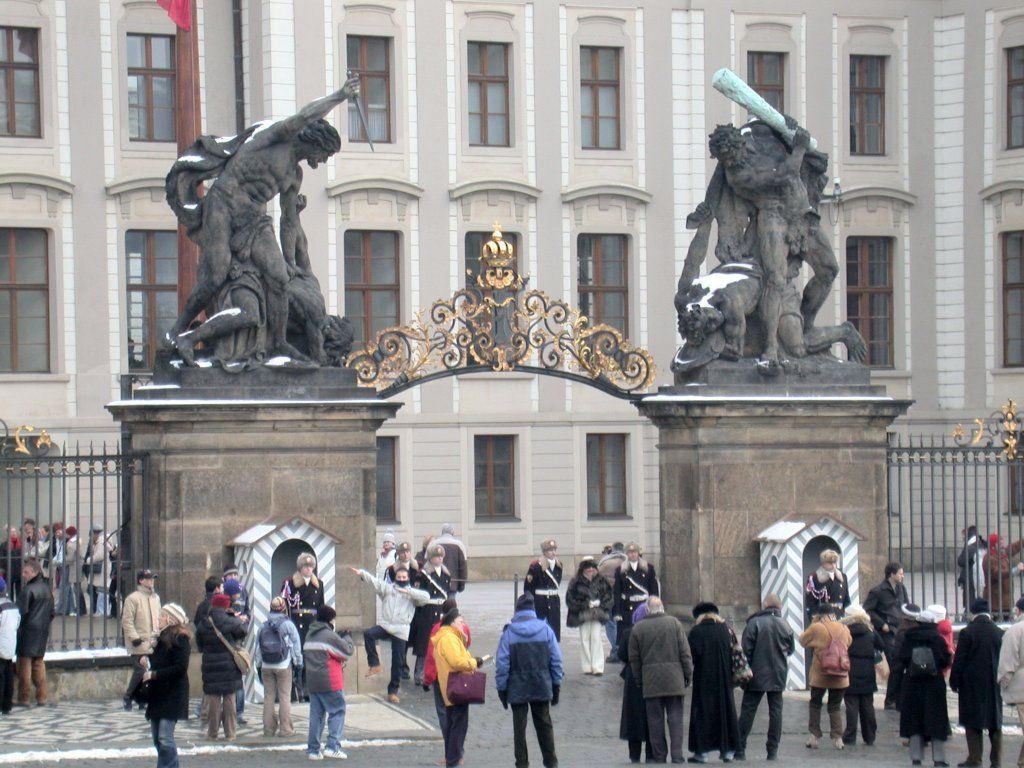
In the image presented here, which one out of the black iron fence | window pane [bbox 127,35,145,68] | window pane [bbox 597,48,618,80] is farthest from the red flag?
window pane [bbox 597,48,618,80]

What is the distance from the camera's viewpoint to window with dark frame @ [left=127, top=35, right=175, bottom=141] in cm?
3775

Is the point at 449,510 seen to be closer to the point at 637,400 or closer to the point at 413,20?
the point at 413,20

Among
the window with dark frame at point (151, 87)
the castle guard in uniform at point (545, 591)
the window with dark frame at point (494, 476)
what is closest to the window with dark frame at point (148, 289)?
the window with dark frame at point (151, 87)

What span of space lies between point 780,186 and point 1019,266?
19.5m

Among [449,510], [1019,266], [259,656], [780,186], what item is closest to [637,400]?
[780,186]

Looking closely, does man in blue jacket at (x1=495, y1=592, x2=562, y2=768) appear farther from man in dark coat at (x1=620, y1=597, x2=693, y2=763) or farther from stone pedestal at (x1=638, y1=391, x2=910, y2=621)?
stone pedestal at (x1=638, y1=391, x2=910, y2=621)

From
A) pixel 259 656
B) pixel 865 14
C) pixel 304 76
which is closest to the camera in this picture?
pixel 259 656

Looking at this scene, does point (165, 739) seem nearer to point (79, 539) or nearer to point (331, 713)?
point (331, 713)

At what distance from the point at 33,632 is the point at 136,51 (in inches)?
796

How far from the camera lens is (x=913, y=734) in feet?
57.6

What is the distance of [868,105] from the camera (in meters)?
41.2

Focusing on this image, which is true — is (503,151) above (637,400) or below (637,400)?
above

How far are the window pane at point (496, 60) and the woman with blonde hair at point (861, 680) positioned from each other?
2212 centimetres

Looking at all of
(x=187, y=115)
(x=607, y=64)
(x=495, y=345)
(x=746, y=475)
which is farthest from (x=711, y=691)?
(x=607, y=64)
